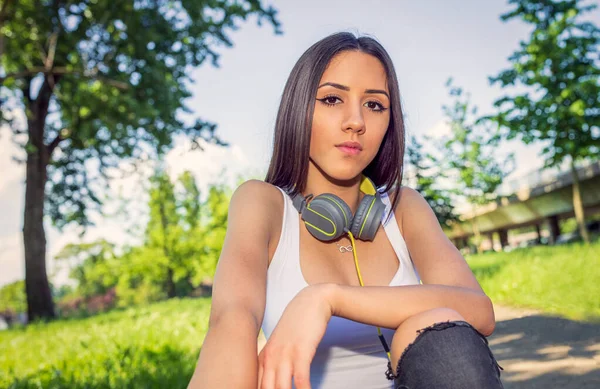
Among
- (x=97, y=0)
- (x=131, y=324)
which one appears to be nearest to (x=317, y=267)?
(x=131, y=324)

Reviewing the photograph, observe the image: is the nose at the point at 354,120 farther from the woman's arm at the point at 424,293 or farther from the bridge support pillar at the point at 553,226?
the bridge support pillar at the point at 553,226

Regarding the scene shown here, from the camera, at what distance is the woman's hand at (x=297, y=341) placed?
1.31 m

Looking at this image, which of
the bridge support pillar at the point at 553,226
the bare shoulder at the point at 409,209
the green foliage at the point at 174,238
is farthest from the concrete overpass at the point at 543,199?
the bare shoulder at the point at 409,209

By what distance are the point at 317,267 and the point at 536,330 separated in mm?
5613

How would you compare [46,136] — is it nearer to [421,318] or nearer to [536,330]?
[536,330]

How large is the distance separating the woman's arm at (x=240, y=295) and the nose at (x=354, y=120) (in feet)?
1.28

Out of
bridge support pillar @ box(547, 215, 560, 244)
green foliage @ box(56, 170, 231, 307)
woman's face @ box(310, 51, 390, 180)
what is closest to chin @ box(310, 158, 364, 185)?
woman's face @ box(310, 51, 390, 180)

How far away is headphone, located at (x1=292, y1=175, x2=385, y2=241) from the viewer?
1.95m

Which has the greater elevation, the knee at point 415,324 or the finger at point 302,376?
the knee at point 415,324

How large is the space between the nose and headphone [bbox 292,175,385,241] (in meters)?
0.27

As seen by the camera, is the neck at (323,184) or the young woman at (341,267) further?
the neck at (323,184)

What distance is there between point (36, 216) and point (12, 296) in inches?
3445

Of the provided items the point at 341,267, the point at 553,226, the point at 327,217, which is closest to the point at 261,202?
the point at 327,217

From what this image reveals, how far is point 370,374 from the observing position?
Answer: 1.89m
